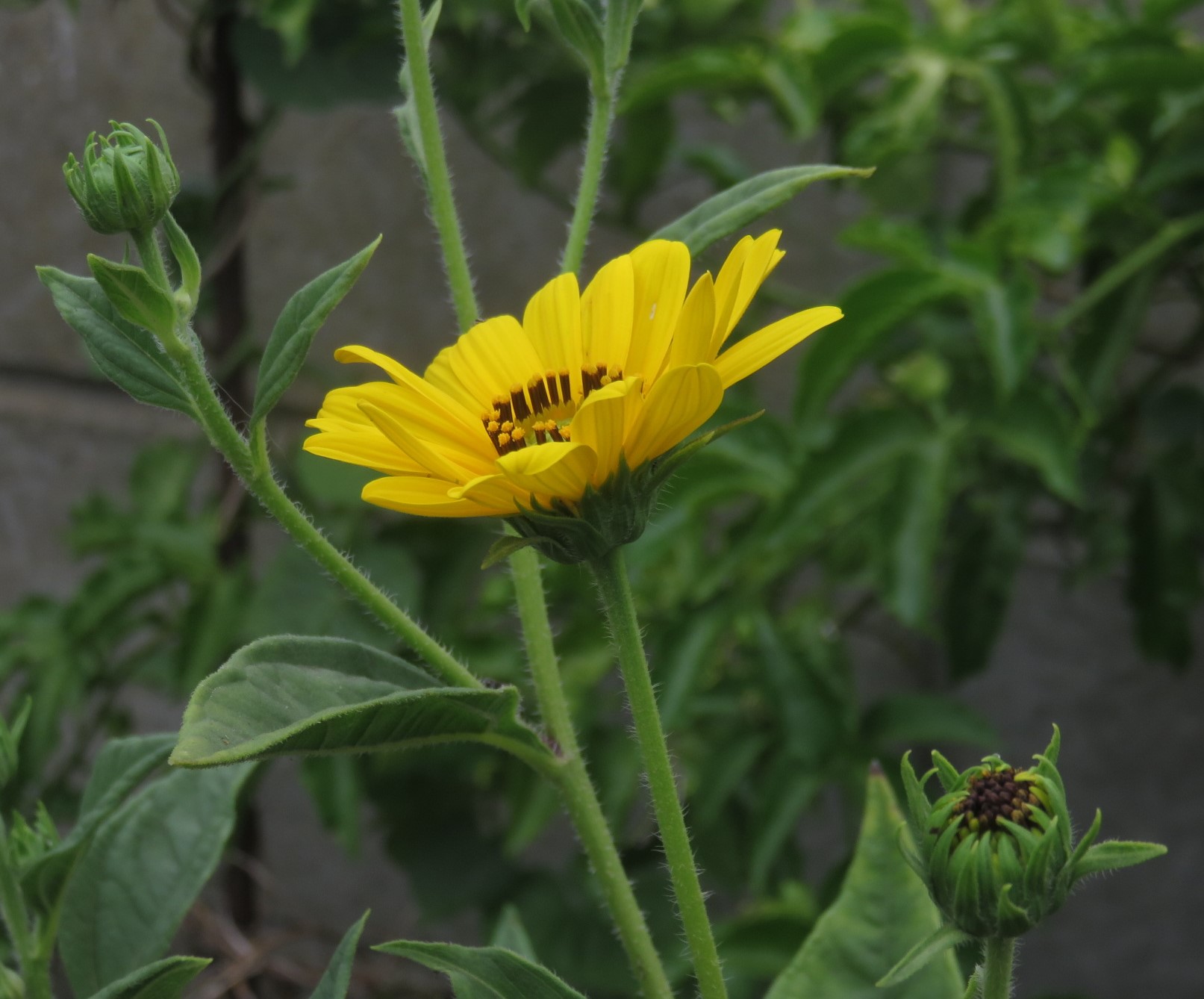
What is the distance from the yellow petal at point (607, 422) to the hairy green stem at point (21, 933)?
221 millimetres

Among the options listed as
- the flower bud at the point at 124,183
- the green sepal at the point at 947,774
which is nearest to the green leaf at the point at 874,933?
the green sepal at the point at 947,774

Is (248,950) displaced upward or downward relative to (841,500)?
downward

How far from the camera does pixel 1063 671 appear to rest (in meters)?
1.40

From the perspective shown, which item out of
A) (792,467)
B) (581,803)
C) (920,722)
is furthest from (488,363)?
(920,722)

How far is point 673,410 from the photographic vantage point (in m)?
0.32

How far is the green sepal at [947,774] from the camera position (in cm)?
35

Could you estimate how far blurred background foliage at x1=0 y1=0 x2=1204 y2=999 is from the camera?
89 centimetres

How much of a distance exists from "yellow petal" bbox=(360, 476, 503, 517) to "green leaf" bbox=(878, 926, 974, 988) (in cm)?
15

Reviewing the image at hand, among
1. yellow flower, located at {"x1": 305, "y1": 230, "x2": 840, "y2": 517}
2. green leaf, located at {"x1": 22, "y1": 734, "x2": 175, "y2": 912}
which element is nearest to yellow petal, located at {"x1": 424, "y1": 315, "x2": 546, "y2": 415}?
yellow flower, located at {"x1": 305, "y1": 230, "x2": 840, "y2": 517}

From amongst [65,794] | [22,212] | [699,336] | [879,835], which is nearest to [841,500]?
[879,835]

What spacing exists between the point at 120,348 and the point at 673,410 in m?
0.15

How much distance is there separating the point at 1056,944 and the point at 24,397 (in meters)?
1.37

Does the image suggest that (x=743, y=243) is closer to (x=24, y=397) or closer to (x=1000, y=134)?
(x=1000, y=134)

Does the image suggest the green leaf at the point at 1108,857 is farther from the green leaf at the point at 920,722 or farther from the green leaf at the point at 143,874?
the green leaf at the point at 920,722
